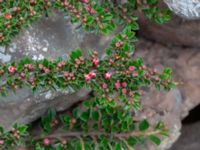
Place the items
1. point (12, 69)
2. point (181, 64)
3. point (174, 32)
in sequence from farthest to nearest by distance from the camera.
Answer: point (181, 64) → point (174, 32) → point (12, 69)

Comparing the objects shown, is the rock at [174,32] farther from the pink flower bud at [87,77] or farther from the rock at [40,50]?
the pink flower bud at [87,77]

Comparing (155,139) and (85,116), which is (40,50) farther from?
(155,139)

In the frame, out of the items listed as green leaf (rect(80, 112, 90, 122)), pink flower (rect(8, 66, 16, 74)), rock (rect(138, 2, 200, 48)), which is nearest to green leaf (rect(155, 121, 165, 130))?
green leaf (rect(80, 112, 90, 122))

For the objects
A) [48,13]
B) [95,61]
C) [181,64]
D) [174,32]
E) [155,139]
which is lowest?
[155,139]

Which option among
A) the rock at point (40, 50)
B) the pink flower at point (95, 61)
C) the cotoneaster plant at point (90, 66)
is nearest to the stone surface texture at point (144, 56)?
the rock at point (40, 50)

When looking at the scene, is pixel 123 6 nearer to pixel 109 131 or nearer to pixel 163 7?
pixel 163 7

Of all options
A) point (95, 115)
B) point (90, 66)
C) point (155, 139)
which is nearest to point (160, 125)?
point (155, 139)
